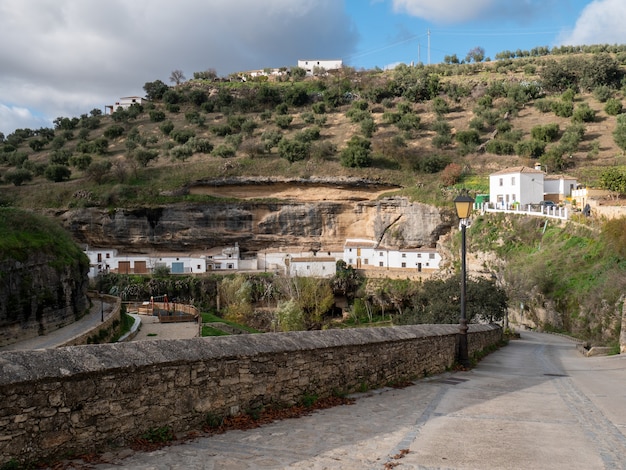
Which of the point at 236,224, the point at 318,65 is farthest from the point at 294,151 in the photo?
the point at 318,65

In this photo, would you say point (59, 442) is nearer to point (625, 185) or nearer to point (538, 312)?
point (538, 312)

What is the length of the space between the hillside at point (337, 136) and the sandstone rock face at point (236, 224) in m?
1.56

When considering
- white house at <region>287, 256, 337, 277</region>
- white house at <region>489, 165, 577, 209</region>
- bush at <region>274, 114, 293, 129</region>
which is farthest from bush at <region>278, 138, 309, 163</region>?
white house at <region>489, 165, 577, 209</region>

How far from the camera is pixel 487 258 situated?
41750 millimetres

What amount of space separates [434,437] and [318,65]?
381 ft

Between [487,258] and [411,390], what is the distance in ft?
116

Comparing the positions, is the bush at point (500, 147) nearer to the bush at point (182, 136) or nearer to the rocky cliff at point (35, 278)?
the bush at point (182, 136)

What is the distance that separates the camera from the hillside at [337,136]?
56.6m

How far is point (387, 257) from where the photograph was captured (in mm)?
53000

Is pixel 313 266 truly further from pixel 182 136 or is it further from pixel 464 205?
pixel 464 205

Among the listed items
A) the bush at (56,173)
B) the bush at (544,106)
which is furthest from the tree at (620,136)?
the bush at (56,173)

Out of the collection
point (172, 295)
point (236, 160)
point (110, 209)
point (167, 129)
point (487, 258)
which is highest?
point (167, 129)

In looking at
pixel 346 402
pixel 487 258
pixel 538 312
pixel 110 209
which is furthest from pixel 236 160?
pixel 346 402

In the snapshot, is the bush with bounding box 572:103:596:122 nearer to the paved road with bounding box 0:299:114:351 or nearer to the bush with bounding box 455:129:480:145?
Answer: the bush with bounding box 455:129:480:145
